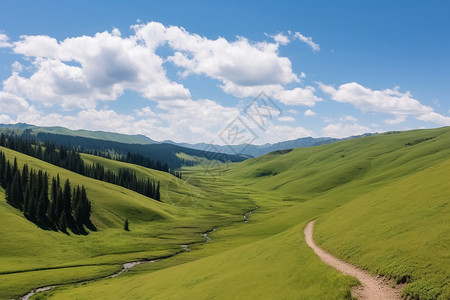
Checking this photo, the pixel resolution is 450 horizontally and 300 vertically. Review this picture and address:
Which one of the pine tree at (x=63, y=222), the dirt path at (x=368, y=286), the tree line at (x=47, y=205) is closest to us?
the dirt path at (x=368, y=286)

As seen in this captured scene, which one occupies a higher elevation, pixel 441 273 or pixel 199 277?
pixel 441 273

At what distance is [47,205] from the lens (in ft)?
384

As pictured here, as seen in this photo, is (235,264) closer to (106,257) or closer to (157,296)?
(157,296)

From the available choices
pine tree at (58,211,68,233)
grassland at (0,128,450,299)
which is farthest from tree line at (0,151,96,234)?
grassland at (0,128,450,299)

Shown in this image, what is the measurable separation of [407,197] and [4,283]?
77664 millimetres

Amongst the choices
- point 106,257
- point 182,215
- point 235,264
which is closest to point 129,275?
point 106,257

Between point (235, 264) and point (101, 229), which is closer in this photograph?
point (235, 264)

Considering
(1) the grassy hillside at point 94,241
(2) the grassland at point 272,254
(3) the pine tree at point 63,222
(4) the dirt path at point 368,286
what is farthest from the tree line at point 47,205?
(4) the dirt path at point 368,286

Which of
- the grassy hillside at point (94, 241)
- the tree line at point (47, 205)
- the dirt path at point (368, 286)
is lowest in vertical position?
the grassy hillside at point (94, 241)

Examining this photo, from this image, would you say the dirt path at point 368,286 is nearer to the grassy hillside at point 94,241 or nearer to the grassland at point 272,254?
the grassland at point 272,254

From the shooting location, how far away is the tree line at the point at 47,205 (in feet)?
367

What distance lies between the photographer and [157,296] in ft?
161

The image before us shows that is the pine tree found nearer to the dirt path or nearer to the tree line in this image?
the tree line

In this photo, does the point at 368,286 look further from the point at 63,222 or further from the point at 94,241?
the point at 63,222
